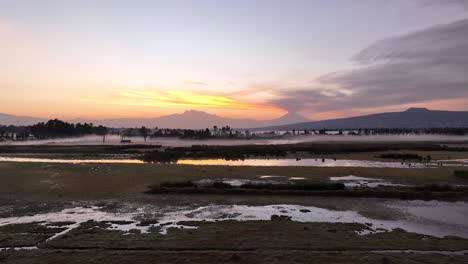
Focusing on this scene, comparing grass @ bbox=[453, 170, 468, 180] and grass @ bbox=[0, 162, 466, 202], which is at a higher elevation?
grass @ bbox=[453, 170, 468, 180]

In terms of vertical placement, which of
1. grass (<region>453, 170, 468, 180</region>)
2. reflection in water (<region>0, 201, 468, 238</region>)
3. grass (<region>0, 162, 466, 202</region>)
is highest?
→ grass (<region>453, 170, 468, 180</region>)

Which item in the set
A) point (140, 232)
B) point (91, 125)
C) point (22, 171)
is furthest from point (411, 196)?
point (91, 125)

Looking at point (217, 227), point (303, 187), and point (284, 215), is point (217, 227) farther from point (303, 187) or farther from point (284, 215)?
point (303, 187)

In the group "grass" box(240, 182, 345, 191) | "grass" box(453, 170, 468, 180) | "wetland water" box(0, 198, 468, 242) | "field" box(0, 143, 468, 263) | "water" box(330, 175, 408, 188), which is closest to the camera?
"field" box(0, 143, 468, 263)

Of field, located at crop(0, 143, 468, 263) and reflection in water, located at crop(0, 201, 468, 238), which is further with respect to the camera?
reflection in water, located at crop(0, 201, 468, 238)

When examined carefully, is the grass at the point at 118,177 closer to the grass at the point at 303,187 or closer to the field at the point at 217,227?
the field at the point at 217,227

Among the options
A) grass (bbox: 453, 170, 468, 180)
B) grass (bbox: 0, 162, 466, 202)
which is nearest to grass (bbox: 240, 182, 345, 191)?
grass (bbox: 0, 162, 466, 202)

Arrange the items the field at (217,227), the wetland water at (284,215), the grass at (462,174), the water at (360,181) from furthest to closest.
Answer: the grass at (462,174) < the water at (360,181) < the wetland water at (284,215) < the field at (217,227)

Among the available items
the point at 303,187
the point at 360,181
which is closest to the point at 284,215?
the point at 303,187

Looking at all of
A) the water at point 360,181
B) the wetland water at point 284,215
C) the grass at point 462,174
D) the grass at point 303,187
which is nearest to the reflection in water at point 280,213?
the wetland water at point 284,215

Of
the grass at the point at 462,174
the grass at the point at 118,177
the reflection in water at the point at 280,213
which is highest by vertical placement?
the grass at the point at 462,174

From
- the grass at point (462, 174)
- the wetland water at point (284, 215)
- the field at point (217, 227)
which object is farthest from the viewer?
the grass at point (462, 174)

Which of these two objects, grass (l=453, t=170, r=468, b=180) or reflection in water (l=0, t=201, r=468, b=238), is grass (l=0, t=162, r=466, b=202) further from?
reflection in water (l=0, t=201, r=468, b=238)

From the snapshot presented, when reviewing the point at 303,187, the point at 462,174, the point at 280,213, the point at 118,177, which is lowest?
the point at 280,213
